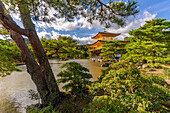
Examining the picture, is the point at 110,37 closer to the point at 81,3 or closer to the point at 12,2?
the point at 81,3

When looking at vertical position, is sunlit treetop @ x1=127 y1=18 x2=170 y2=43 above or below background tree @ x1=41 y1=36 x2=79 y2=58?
above

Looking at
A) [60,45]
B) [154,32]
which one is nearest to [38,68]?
[60,45]

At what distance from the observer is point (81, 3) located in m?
2.05

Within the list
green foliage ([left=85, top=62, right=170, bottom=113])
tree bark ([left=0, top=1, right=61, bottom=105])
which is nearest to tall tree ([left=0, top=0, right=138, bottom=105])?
tree bark ([left=0, top=1, right=61, bottom=105])

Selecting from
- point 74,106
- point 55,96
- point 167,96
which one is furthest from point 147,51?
point 55,96

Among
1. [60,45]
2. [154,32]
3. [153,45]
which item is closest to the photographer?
[60,45]

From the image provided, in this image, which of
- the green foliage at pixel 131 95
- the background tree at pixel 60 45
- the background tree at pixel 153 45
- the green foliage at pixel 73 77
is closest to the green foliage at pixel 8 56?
the background tree at pixel 60 45

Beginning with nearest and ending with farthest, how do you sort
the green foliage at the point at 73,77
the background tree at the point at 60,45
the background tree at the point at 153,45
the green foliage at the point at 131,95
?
the green foliage at the point at 131,95, the green foliage at the point at 73,77, the background tree at the point at 60,45, the background tree at the point at 153,45

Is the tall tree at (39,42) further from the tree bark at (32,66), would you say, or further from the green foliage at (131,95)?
the green foliage at (131,95)

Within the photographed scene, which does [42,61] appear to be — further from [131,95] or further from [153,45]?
[153,45]

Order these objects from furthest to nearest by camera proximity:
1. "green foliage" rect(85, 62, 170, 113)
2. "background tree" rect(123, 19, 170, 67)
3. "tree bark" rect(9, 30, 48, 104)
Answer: "background tree" rect(123, 19, 170, 67), "tree bark" rect(9, 30, 48, 104), "green foliage" rect(85, 62, 170, 113)

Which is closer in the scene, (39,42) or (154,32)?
(39,42)

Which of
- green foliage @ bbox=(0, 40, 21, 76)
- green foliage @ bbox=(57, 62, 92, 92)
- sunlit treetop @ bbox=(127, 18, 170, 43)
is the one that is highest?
sunlit treetop @ bbox=(127, 18, 170, 43)

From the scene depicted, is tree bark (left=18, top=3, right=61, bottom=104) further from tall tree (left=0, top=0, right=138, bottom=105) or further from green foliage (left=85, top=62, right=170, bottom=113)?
green foliage (left=85, top=62, right=170, bottom=113)
